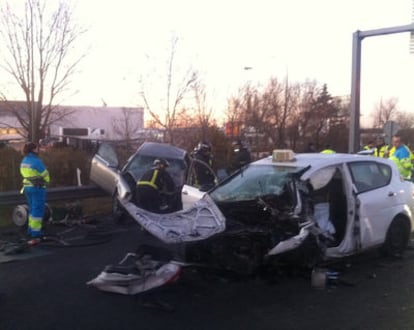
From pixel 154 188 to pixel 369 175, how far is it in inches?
140

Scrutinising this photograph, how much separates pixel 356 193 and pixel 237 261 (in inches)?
74.9

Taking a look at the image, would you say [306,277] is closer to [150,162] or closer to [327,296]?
[327,296]

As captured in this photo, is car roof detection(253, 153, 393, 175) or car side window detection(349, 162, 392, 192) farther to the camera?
car side window detection(349, 162, 392, 192)

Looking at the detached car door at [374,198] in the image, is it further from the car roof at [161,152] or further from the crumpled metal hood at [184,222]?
the car roof at [161,152]

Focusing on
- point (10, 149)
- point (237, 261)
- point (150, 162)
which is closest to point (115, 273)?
point (237, 261)

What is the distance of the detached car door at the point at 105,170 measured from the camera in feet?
33.0

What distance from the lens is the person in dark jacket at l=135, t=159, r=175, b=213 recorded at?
8.34m

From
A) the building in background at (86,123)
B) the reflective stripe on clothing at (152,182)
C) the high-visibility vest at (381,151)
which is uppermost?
the building in background at (86,123)

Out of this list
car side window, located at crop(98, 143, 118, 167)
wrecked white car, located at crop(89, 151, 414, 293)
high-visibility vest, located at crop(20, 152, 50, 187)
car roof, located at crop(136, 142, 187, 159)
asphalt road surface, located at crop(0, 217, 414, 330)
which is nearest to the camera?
asphalt road surface, located at crop(0, 217, 414, 330)

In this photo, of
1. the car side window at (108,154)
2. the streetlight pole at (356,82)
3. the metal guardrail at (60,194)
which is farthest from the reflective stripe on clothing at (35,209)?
the streetlight pole at (356,82)

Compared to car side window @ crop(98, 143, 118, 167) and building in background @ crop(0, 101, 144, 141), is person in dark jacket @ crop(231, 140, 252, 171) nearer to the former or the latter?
car side window @ crop(98, 143, 118, 167)

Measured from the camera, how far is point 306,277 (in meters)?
6.11

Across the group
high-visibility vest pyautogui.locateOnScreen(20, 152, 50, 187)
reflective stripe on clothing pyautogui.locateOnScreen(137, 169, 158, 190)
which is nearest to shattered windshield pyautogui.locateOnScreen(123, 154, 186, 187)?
reflective stripe on clothing pyautogui.locateOnScreen(137, 169, 158, 190)

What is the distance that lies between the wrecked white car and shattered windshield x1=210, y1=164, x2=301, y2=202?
0.05ft
